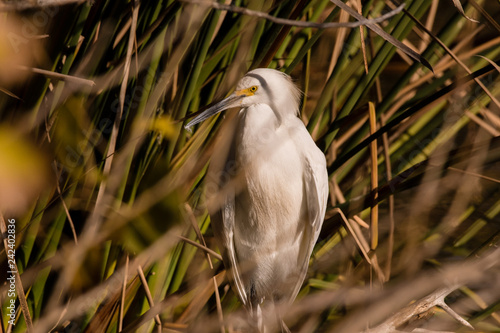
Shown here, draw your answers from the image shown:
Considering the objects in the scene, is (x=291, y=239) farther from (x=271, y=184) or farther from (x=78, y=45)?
(x=78, y=45)

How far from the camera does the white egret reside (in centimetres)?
118

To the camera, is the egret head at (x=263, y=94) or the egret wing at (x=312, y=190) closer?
the egret head at (x=263, y=94)

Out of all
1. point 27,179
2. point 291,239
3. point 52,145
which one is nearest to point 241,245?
point 291,239

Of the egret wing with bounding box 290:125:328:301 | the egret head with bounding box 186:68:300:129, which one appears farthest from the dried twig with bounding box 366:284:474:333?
the egret head with bounding box 186:68:300:129

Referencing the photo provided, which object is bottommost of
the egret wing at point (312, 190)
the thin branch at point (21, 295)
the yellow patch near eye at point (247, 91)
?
the thin branch at point (21, 295)

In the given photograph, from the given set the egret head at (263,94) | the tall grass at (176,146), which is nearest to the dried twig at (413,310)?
the tall grass at (176,146)

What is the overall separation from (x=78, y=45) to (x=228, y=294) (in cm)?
79

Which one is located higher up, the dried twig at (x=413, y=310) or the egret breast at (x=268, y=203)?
the dried twig at (x=413, y=310)

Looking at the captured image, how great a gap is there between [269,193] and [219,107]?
1.15 ft

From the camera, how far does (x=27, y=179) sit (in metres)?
0.38

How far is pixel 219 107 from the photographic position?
1.07 m

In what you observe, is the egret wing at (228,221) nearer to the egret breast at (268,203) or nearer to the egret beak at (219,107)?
the egret breast at (268,203)

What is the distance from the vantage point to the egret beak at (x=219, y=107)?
105 cm

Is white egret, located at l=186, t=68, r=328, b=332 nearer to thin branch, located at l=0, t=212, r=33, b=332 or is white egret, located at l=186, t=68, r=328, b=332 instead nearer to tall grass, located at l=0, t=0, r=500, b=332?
tall grass, located at l=0, t=0, r=500, b=332
